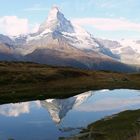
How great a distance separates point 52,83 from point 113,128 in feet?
312

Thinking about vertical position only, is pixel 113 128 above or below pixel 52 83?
below

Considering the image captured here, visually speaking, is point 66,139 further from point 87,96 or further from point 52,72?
point 52,72

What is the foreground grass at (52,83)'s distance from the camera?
114m

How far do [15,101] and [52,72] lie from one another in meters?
58.1

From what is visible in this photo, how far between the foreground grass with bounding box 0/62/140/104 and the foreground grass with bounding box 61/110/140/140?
51.3m

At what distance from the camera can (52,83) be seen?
143 metres

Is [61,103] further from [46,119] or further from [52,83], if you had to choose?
[52,83]

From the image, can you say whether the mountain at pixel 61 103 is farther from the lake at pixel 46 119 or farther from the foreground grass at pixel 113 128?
the foreground grass at pixel 113 128

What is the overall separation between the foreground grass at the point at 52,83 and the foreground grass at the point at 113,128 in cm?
5129

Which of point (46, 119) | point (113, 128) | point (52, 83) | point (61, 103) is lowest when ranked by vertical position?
point (61, 103)

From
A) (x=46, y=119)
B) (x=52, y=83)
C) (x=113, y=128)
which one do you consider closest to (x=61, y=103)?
(x=46, y=119)

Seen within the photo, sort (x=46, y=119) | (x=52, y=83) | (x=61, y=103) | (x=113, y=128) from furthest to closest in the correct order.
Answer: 1. (x=52, y=83)
2. (x=61, y=103)
3. (x=46, y=119)
4. (x=113, y=128)

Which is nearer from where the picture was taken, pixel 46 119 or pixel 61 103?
pixel 46 119

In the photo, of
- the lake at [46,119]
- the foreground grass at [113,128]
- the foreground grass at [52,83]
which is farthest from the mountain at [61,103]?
the foreground grass at [113,128]
